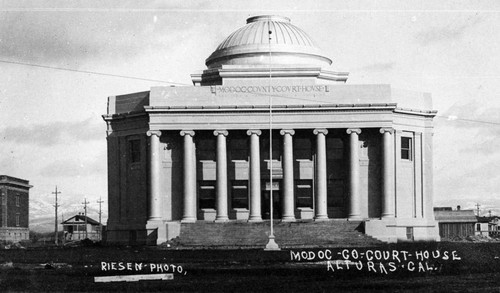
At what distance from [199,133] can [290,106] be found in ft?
25.3

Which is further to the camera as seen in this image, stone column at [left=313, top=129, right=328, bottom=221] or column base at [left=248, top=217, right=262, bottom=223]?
stone column at [left=313, top=129, right=328, bottom=221]

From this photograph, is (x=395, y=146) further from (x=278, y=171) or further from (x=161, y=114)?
(x=161, y=114)

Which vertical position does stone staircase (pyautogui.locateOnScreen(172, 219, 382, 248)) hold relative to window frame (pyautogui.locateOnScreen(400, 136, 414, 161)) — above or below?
below

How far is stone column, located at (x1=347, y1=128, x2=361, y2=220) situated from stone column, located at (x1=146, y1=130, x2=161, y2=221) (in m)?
14.8

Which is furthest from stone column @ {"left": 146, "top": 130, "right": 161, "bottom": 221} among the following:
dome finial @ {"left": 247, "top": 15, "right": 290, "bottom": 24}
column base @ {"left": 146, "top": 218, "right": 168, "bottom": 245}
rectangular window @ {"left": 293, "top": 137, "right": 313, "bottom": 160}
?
dome finial @ {"left": 247, "top": 15, "right": 290, "bottom": 24}

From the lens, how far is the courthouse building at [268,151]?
66.9m

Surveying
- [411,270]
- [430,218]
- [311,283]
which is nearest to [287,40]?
[430,218]

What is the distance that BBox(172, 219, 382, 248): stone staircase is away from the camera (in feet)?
191

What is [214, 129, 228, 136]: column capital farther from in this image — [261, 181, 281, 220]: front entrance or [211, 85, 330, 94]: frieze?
[261, 181, 281, 220]: front entrance

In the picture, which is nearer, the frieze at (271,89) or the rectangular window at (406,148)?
the frieze at (271,89)

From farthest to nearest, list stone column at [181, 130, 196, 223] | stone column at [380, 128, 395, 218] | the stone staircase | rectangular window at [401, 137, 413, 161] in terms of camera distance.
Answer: rectangular window at [401, 137, 413, 161]
stone column at [181, 130, 196, 223]
stone column at [380, 128, 395, 218]
the stone staircase

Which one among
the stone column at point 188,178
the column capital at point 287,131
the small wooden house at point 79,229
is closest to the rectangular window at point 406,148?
the column capital at point 287,131

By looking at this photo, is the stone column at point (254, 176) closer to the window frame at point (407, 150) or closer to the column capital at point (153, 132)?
the column capital at point (153, 132)

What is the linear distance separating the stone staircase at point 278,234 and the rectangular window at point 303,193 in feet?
18.7
